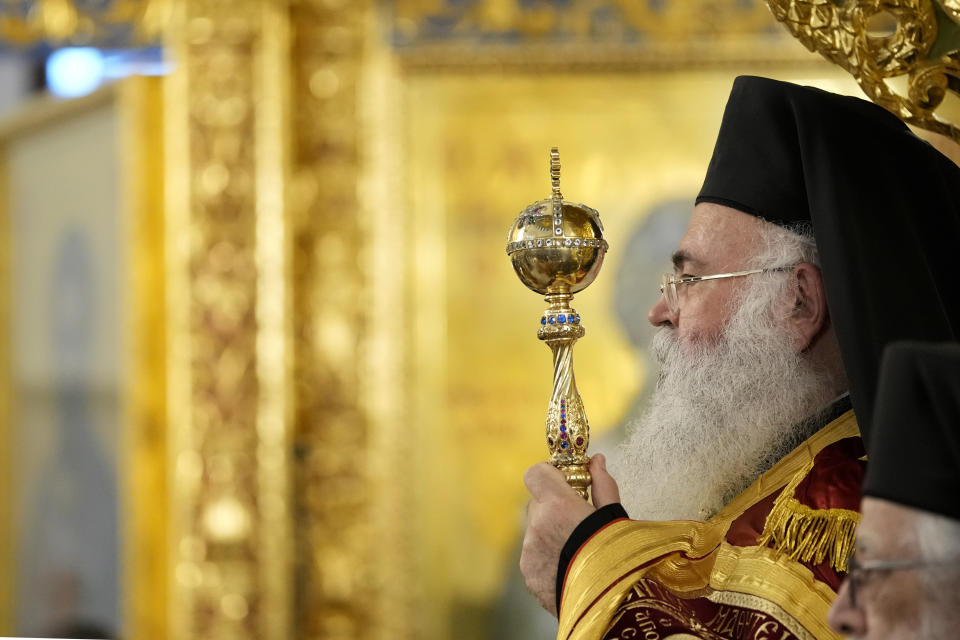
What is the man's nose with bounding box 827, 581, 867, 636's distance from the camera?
3.19ft

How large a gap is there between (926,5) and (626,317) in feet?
8.78

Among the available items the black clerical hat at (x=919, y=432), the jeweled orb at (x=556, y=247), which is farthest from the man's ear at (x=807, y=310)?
the black clerical hat at (x=919, y=432)

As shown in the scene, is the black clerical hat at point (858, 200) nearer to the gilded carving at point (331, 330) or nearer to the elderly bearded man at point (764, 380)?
the elderly bearded man at point (764, 380)

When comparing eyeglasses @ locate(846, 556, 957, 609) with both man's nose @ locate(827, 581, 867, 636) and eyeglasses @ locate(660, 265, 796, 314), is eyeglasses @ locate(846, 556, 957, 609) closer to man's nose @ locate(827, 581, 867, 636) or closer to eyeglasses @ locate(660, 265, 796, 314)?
man's nose @ locate(827, 581, 867, 636)

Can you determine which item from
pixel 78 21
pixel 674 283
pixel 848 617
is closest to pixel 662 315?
pixel 674 283

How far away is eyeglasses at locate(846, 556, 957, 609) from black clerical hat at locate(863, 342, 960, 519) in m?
0.04

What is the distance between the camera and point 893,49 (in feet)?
5.34

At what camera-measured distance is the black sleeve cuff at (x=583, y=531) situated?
155cm

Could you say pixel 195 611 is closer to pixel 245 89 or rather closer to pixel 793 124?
pixel 245 89

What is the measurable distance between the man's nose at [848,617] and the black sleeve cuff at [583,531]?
57cm

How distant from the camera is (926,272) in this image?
142 cm

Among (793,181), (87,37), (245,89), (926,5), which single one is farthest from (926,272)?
(87,37)

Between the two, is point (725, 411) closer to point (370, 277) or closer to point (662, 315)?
point (662, 315)

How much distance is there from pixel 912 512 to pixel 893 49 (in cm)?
88
